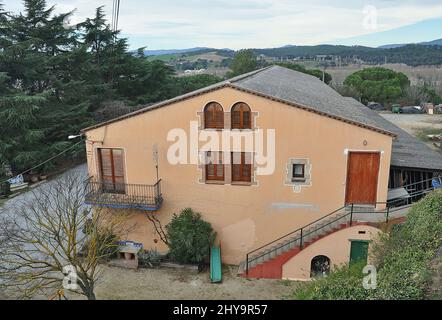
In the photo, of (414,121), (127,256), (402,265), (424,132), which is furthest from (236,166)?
(414,121)

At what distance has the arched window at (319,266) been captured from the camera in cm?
1673

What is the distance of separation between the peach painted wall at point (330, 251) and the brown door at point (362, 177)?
4.76 ft

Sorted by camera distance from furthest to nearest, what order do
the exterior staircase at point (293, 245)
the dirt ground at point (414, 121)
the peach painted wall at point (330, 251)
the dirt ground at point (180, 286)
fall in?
1. the dirt ground at point (414, 121)
2. the exterior staircase at point (293, 245)
3. the peach painted wall at point (330, 251)
4. the dirt ground at point (180, 286)

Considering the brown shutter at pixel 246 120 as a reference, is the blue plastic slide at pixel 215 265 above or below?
below

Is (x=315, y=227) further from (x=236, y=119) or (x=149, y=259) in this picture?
(x=149, y=259)

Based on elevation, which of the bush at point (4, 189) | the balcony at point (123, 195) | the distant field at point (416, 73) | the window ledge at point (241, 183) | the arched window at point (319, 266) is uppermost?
the distant field at point (416, 73)

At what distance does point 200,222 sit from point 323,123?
285 inches

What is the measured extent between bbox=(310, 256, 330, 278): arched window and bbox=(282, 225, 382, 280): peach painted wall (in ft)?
1.11

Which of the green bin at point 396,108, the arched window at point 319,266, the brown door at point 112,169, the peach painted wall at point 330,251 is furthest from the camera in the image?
the green bin at point 396,108

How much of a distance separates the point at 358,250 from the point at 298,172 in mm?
4239

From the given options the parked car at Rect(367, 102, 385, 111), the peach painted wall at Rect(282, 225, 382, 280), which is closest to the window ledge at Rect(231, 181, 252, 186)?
the peach painted wall at Rect(282, 225, 382, 280)

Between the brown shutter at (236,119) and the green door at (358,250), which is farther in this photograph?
the brown shutter at (236,119)

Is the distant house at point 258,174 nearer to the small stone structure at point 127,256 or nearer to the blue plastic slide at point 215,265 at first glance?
the blue plastic slide at point 215,265

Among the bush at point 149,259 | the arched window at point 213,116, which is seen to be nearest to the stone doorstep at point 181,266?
→ the bush at point 149,259
